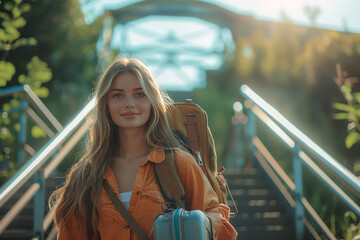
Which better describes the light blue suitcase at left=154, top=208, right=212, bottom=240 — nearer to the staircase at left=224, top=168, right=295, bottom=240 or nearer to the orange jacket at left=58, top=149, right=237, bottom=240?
the orange jacket at left=58, top=149, right=237, bottom=240

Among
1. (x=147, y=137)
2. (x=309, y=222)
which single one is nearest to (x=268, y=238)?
(x=309, y=222)

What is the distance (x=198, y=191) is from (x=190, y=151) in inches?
12.9

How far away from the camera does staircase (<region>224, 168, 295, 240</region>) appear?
344 centimetres

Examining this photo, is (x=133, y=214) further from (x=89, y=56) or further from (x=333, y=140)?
(x=89, y=56)

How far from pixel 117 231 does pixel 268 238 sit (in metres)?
1.89

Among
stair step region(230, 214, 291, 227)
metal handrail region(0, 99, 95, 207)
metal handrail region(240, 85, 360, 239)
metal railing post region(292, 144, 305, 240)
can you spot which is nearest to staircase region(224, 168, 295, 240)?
stair step region(230, 214, 291, 227)

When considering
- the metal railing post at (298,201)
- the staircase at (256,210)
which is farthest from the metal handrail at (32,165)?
the metal railing post at (298,201)

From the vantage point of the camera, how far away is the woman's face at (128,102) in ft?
6.75

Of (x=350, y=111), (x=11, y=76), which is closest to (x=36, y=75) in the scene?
Answer: (x=11, y=76)

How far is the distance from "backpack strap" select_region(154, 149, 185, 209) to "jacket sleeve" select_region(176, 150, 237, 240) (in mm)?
39

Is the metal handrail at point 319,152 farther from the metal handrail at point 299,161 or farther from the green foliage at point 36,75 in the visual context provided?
the green foliage at point 36,75

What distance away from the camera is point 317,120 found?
18.2 ft

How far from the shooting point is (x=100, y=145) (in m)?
2.13

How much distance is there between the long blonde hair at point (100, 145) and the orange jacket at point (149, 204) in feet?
0.14
